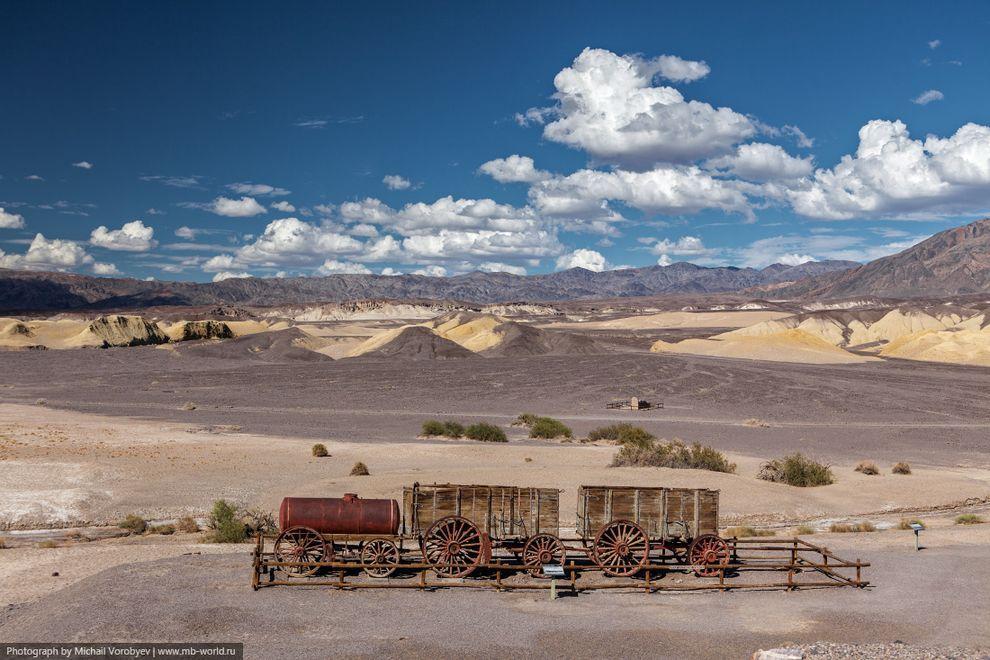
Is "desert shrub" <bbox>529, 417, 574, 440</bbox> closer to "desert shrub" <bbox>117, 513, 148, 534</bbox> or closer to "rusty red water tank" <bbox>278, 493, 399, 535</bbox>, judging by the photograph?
"desert shrub" <bbox>117, 513, 148, 534</bbox>

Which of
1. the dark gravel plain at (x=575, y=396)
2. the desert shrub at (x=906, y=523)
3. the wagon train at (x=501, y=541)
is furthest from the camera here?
the dark gravel plain at (x=575, y=396)

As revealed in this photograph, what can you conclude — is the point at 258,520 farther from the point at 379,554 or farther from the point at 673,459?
the point at 673,459

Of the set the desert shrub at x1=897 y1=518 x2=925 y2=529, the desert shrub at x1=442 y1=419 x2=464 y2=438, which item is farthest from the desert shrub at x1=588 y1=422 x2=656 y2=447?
the desert shrub at x1=897 y1=518 x2=925 y2=529

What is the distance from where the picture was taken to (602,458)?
3438cm

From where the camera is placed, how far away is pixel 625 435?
39125 mm

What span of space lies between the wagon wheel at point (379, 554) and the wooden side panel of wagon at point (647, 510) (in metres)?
4.11

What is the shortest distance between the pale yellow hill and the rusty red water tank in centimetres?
8592

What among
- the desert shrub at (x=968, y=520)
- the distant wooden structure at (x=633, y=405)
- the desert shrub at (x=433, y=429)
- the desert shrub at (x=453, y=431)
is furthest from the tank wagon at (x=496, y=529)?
the distant wooden structure at (x=633, y=405)

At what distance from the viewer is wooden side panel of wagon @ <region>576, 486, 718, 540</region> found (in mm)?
16531

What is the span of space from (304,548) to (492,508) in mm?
4013

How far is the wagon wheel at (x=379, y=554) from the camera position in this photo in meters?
15.6

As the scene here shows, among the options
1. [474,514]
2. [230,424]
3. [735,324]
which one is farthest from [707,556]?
[735,324]

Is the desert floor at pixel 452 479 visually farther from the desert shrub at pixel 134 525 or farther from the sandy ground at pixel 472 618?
the desert shrub at pixel 134 525

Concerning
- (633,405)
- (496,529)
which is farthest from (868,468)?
(633,405)
